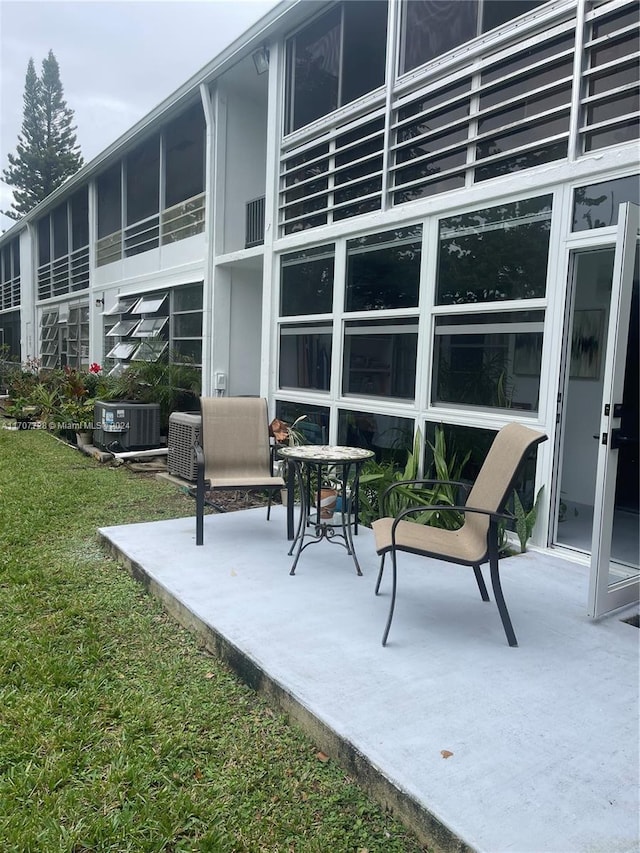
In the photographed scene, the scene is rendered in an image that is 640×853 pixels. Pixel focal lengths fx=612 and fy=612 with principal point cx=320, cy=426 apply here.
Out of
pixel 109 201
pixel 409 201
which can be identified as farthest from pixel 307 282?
pixel 109 201

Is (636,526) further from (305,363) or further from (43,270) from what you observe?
(43,270)

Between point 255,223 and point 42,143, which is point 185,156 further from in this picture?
point 42,143

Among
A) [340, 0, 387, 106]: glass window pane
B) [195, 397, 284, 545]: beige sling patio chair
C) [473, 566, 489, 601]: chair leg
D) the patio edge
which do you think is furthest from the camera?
[340, 0, 387, 106]: glass window pane

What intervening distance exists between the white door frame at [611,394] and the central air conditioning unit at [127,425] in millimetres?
7095

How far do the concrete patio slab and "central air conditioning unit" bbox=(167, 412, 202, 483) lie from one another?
119 inches

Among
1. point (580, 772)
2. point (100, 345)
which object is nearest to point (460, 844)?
point (580, 772)

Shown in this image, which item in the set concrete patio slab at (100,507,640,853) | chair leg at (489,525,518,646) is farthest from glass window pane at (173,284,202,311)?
chair leg at (489,525,518,646)

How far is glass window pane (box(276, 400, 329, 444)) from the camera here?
667cm

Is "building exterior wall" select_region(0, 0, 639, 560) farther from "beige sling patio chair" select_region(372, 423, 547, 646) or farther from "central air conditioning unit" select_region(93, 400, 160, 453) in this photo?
"beige sling patio chair" select_region(372, 423, 547, 646)

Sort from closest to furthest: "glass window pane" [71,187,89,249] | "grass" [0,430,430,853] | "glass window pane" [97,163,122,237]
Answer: "grass" [0,430,430,853], "glass window pane" [97,163,122,237], "glass window pane" [71,187,89,249]

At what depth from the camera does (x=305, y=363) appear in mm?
6973

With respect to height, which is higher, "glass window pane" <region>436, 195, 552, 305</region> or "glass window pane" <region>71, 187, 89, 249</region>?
"glass window pane" <region>71, 187, 89, 249</region>

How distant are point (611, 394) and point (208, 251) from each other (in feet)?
22.5

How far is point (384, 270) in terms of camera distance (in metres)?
5.82
